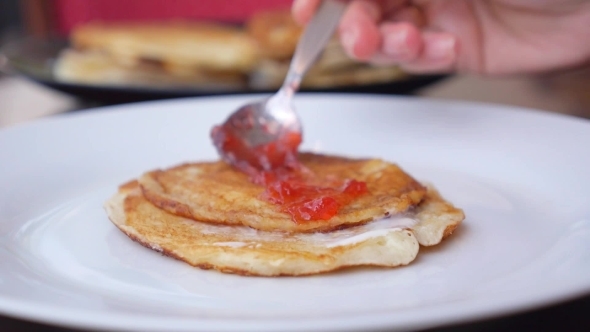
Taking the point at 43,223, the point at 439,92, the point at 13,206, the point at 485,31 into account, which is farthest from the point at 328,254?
the point at 439,92

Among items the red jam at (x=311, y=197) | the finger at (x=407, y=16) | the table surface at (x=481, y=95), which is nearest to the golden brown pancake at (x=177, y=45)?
the table surface at (x=481, y=95)

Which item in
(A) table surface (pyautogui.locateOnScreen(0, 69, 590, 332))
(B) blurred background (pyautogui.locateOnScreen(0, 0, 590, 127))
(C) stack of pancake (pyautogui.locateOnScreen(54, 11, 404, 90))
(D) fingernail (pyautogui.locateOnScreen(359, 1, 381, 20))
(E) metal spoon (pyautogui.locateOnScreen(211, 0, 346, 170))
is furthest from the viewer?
(C) stack of pancake (pyautogui.locateOnScreen(54, 11, 404, 90))

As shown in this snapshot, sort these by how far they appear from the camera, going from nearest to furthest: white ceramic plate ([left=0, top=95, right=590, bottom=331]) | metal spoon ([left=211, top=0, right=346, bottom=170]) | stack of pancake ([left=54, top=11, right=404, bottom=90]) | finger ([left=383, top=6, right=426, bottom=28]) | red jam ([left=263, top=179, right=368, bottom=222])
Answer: white ceramic plate ([left=0, top=95, right=590, bottom=331]) → red jam ([left=263, top=179, right=368, bottom=222]) → metal spoon ([left=211, top=0, right=346, bottom=170]) → finger ([left=383, top=6, right=426, bottom=28]) → stack of pancake ([left=54, top=11, right=404, bottom=90])

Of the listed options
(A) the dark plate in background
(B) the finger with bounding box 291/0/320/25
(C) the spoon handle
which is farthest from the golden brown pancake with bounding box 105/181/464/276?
(A) the dark plate in background

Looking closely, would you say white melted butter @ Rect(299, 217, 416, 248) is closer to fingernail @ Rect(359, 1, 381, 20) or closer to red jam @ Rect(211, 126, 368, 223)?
red jam @ Rect(211, 126, 368, 223)

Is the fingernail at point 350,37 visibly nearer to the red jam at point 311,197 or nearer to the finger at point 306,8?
the finger at point 306,8

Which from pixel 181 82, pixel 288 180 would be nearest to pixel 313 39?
pixel 288 180

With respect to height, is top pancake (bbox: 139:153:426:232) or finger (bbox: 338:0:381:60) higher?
finger (bbox: 338:0:381:60)

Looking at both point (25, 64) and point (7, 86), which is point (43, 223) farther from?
point (7, 86)
